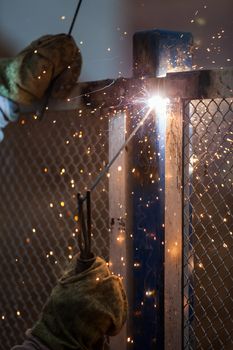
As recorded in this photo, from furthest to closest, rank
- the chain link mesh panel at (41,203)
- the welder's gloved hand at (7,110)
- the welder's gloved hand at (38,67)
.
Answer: the chain link mesh panel at (41,203) < the welder's gloved hand at (7,110) < the welder's gloved hand at (38,67)

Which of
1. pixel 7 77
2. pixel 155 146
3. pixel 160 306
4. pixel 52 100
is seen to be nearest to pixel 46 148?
pixel 52 100

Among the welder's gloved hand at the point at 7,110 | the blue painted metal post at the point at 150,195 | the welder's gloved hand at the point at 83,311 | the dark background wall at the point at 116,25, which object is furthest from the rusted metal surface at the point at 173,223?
the dark background wall at the point at 116,25

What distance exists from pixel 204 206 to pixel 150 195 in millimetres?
510

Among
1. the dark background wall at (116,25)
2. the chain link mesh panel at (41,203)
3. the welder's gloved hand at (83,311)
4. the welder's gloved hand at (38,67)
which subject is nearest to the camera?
the welder's gloved hand at (83,311)

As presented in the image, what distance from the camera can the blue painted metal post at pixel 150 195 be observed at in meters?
3.54

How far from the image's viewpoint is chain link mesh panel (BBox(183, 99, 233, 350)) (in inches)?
140

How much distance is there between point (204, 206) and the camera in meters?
3.80

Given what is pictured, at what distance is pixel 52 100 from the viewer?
3.90 m

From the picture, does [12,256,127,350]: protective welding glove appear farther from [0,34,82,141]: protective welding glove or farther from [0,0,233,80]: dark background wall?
[0,0,233,80]: dark background wall

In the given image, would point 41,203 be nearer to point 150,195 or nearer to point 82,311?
point 150,195

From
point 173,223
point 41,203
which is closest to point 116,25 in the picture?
point 41,203

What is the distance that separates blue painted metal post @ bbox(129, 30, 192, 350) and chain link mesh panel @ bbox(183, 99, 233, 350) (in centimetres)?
20

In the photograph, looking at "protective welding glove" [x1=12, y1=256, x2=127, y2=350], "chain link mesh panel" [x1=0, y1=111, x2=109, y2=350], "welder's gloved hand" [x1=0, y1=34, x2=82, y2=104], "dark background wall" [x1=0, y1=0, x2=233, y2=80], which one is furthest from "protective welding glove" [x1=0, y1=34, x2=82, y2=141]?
"protective welding glove" [x1=12, y1=256, x2=127, y2=350]

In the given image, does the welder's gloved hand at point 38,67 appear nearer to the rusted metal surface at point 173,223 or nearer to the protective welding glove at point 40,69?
the protective welding glove at point 40,69
